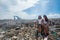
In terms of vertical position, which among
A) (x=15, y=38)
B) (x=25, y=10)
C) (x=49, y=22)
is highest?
(x=25, y=10)

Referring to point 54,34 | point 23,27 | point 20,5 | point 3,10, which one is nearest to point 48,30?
point 54,34

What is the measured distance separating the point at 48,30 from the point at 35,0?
0.65 metres

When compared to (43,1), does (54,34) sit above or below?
below

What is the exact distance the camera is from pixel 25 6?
12.3ft

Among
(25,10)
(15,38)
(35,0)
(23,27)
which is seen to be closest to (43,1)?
(35,0)

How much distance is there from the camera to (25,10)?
376 centimetres

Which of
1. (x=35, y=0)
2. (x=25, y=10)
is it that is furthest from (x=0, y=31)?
(x=35, y=0)

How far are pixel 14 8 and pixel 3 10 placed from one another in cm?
23

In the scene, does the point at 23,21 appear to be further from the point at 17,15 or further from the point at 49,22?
the point at 49,22

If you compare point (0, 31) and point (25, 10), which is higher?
point (25, 10)

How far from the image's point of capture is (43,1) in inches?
145

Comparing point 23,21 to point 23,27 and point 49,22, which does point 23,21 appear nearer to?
point 23,27

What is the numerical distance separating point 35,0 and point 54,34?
0.77 meters

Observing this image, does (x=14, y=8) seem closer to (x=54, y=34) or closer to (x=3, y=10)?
(x=3, y=10)
